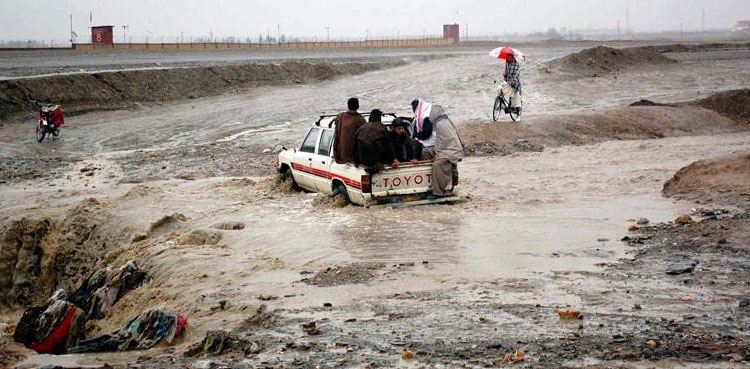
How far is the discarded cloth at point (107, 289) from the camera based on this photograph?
1230cm

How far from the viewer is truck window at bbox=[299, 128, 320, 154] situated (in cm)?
Result: 1670

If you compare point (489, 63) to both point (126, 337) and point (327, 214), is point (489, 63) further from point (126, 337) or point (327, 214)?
point (126, 337)

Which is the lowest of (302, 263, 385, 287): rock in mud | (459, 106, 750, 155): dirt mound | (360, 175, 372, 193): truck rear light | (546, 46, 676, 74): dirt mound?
(302, 263, 385, 287): rock in mud

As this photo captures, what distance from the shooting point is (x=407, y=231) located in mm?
13961

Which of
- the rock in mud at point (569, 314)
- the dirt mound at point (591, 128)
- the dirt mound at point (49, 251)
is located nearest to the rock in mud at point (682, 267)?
the rock in mud at point (569, 314)

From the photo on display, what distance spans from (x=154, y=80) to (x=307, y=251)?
27.8 m

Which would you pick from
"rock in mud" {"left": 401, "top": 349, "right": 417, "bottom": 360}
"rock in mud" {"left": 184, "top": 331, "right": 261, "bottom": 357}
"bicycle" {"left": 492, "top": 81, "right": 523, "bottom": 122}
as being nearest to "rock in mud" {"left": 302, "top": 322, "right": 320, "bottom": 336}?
"rock in mud" {"left": 184, "top": 331, "right": 261, "bottom": 357}

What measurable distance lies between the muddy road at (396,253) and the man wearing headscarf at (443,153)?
47 centimetres

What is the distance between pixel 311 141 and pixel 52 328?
268 inches

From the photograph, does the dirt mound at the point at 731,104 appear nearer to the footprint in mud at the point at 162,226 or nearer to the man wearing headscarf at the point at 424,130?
the man wearing headscarf at the point at 424,130

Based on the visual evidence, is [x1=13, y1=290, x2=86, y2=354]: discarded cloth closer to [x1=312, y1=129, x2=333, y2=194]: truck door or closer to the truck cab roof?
[x1=312, y1=129, x2=333, y2=194]: truck door

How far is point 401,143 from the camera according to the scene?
611 inches

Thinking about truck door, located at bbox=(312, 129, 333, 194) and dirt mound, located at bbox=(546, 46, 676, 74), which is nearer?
truck door, located at bbox=(312, 129, 333, 194)

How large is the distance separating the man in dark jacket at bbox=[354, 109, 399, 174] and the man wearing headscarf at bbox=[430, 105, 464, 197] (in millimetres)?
718
